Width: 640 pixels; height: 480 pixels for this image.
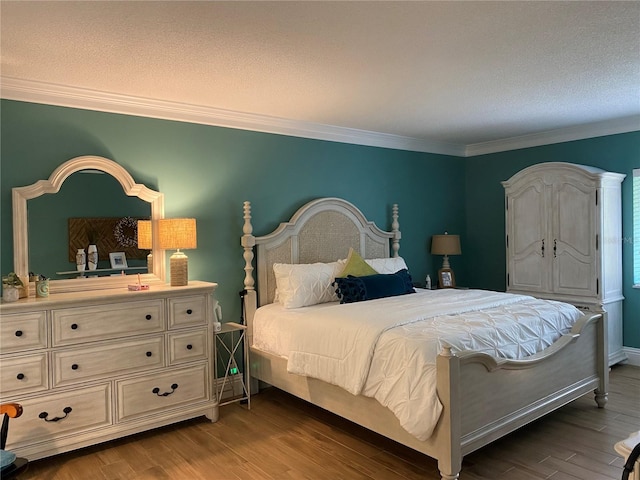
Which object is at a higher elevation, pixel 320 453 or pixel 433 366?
pixel 433 366

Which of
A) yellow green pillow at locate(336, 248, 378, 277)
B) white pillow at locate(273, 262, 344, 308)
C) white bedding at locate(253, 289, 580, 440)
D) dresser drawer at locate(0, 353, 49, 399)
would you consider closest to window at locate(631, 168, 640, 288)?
white bedding at locate(253, 289, 580, 440)

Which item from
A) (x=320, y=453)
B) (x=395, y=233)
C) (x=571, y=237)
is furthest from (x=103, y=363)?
(x=571, y=237)

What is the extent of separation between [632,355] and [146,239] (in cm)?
476

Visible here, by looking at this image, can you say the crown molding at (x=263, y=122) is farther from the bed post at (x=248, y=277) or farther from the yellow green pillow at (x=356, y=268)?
the yellow green pillow at (x=356, y=268)

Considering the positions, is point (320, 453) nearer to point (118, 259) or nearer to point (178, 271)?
point (178, 271)

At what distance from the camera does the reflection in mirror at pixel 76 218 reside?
3.35m

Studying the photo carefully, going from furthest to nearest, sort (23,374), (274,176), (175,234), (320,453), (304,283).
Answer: (274,176) < (304,283) < (175,234) < (320,453) < (23,374)

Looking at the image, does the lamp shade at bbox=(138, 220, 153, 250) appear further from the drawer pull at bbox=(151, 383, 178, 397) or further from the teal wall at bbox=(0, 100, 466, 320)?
the drawer pull at bbox=(151, 383, 178, 397)

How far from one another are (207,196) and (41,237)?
1.29 metres

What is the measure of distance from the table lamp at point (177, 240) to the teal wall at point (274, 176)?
13.4 inches

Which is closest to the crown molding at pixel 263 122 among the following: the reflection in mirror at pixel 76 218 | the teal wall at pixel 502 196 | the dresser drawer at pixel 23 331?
the teal wall at pixel 502 196

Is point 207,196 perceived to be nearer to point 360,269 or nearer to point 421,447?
point 360,269

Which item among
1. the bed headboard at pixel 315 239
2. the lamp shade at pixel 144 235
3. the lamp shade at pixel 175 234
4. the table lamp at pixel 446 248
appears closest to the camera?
the lamp shade at pixel 175 234

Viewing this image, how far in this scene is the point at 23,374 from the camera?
288cm
